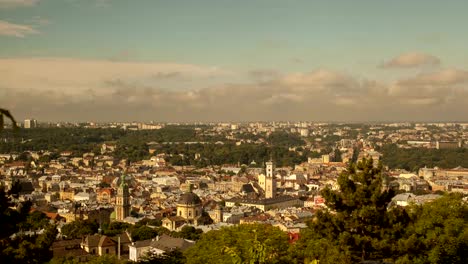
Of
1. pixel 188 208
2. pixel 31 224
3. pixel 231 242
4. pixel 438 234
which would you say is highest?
pixel 31 224

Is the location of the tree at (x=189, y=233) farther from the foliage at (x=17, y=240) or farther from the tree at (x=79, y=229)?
the foliage at (x=17, y=240)

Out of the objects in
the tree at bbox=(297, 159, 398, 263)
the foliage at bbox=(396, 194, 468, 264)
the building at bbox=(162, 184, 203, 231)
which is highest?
the tree at bbox=(297, 159, 398, 263)

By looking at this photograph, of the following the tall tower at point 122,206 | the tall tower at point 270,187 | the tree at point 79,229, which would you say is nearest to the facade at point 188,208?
the tall tower at point 122,206

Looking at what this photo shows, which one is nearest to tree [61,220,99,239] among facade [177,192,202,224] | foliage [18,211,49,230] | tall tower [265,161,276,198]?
facade [177,192,202,224]

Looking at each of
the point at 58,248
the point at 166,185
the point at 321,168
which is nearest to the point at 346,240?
the point at 58,248

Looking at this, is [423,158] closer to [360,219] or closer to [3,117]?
[360,219]

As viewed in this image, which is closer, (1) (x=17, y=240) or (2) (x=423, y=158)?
(1) (x=17, y=240)

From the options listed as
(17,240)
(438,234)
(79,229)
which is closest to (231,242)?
(438,234)

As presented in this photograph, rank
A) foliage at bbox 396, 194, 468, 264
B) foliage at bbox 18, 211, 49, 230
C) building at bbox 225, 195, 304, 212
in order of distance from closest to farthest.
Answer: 1. foliage at bbox 18, 211, 49, 230
2. foliage at bbox 396, 194, 468, 264
3. building at bbox 225, 195, 304, 212

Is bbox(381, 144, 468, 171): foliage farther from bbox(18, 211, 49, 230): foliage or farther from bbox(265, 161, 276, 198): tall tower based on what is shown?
bbox(18, 211, 49, 230): foliage

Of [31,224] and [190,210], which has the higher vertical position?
[31,224]
